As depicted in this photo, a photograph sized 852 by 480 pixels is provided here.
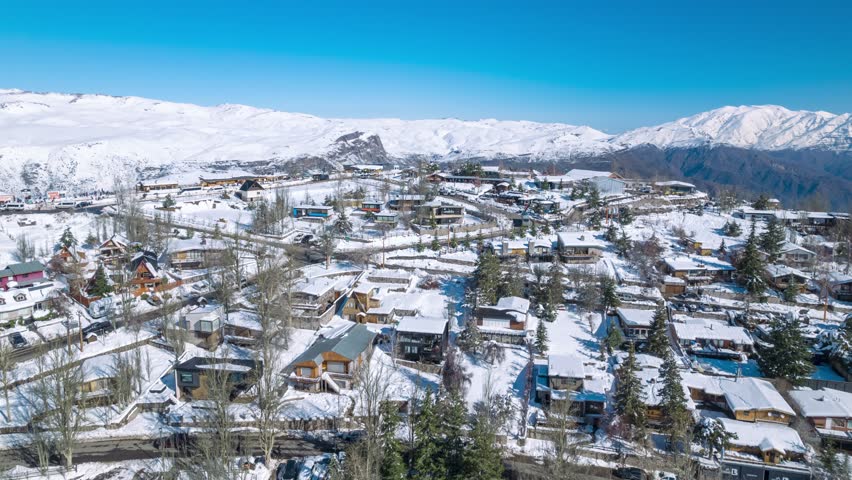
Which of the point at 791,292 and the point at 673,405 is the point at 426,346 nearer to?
the point at 673,405

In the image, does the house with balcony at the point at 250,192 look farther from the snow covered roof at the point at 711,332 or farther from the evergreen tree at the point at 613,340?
the snow covered roof at the point at 711,332

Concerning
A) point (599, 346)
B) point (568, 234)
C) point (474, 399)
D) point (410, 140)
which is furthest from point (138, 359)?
point (410, 140)

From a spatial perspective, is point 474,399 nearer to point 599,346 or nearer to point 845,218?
point 599,346

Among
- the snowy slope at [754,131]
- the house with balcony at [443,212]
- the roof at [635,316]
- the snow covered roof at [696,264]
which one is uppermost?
the snowy slope at [754,131]

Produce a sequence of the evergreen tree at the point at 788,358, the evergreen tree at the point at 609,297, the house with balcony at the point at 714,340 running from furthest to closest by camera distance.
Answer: the evergreen tree at the point at 609,297
the house with balcony at the point at 714,340
the evergreen tree at the point at 788,358

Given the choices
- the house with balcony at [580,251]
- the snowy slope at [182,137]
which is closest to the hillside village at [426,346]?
the house with balcony at [580,251]

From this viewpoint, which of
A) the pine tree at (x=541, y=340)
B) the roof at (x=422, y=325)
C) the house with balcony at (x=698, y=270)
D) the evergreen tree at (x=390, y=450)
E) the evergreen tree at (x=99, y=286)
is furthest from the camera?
the house with balcony at (x=698, y=270)
